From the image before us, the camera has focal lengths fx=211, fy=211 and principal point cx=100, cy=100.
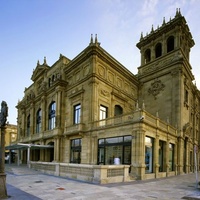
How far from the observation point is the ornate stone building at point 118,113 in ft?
59.9

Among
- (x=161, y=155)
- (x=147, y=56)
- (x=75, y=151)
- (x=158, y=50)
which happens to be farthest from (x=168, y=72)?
(x=75, y=151)

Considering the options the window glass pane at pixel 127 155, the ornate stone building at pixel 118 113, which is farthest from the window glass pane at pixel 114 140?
the window glass pane at pixel 127 155

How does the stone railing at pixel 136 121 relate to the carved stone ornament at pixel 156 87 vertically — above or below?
below

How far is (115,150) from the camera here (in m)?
19.9

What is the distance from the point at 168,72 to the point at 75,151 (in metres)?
15.6

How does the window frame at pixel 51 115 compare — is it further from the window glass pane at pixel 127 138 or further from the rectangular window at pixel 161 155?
A: the rectangular window at pixel 161 155

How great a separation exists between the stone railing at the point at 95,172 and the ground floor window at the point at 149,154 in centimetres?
382

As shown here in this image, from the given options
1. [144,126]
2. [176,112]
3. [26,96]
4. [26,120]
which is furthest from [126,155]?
[26,96]

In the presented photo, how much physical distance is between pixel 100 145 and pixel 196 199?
43.3 ft

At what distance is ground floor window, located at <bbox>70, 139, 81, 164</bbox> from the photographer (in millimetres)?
24547

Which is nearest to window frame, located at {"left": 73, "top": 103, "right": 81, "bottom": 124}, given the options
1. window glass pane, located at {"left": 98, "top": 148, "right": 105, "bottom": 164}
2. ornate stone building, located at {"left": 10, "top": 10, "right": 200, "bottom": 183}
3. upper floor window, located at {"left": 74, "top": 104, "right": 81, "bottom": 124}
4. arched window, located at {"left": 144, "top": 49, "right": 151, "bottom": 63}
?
upper floor window, located at {"left": 74, "top": 104, "right": 81, "bottom": 124}

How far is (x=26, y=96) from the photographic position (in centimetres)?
4303

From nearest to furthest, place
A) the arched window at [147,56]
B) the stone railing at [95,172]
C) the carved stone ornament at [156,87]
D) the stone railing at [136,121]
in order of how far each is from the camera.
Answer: the stone railing at [95,172], the stone railing at [136,121], the carved stone ornament at [156,87], the arched window at [147,56]

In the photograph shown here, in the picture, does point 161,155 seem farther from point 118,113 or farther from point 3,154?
point 3,154
